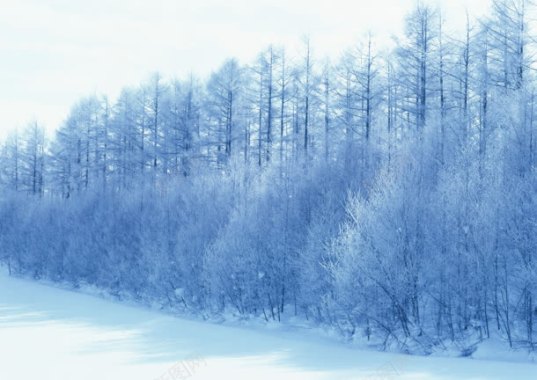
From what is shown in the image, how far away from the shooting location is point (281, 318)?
19.5 metres

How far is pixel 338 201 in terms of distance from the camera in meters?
20.0

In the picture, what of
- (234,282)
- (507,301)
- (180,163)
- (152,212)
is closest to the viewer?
(507,301)

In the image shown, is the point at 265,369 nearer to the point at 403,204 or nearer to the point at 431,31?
the point at 403,204

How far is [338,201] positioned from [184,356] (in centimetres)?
927

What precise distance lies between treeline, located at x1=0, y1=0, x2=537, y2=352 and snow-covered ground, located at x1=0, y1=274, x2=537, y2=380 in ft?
8.02

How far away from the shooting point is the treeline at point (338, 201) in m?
15.1

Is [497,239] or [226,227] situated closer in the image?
[497,239]

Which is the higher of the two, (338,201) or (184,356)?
(338,201)

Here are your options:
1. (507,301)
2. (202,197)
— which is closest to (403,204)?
(507,301)

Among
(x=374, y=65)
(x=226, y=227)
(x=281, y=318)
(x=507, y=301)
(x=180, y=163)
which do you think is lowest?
(x=281, y=318)

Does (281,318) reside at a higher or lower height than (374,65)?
lower

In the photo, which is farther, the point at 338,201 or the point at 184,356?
the point at 338,201

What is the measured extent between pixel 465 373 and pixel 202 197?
16.8m

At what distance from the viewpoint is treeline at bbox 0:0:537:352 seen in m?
15.1
